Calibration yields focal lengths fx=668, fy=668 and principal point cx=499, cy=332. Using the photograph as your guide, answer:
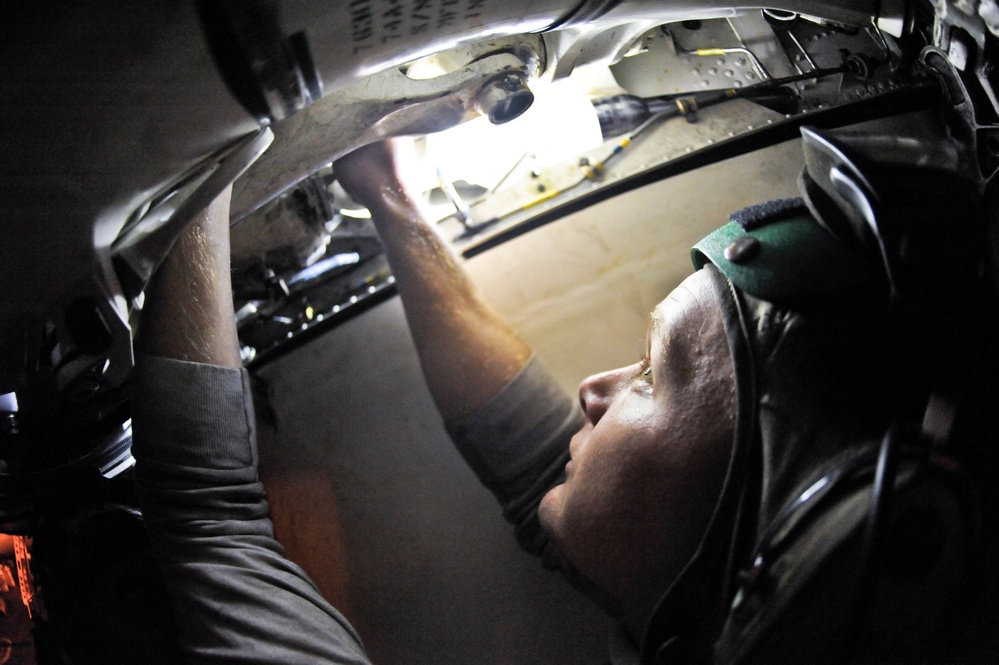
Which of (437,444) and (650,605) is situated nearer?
(650,605)

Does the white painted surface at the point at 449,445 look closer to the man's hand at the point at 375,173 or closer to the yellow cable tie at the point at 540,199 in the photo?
the yellow cable tie at the point at 540,199

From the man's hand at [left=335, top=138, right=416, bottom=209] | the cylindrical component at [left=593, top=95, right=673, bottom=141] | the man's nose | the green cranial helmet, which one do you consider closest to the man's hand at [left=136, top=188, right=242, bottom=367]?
the man's hand at [left=335, top=138, right=416, bottom=209]

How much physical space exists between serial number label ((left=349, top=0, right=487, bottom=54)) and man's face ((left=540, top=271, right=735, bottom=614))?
1.43 ft

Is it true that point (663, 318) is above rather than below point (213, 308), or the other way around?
below

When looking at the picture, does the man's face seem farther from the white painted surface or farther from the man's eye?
the white painted surface

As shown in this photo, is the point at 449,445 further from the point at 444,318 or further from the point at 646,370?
the point at 646,370

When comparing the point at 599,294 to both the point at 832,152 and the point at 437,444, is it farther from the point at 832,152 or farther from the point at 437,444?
the point at 832,152

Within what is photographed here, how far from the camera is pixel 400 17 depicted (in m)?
0.70

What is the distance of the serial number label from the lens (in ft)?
2.22

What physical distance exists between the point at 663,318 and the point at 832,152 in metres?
0.27

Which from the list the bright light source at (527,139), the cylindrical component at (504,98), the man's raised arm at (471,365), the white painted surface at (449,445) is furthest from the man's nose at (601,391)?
the bright light source at (527,139)

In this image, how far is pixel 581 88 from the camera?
60.2 inches

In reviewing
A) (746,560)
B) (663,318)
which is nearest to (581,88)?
(663,318)

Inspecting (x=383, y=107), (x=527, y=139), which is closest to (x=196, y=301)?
(x=383, y=107)
